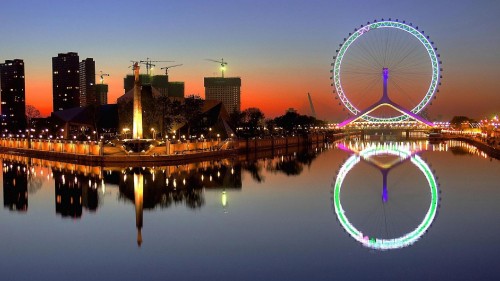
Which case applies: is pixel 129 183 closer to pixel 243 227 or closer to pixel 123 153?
pixel 243 227

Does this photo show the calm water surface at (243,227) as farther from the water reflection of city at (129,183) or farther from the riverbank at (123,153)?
the riverbank at (123,153)

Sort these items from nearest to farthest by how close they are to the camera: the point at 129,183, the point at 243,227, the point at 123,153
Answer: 1. the point at 243,227
2. the point at 129,183
3. the point at 123,153

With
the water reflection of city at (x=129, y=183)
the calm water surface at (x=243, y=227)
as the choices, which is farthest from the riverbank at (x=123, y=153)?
the calm water surface at (x=243, y=227)

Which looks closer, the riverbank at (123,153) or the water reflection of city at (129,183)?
the water reflection of city at (129,183)

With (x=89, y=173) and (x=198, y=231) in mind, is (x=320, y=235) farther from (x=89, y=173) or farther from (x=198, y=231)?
(x=89, y=173)

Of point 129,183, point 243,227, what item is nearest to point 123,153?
point 129,183

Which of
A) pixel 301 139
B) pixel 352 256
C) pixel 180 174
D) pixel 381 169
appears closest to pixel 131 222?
pixel 352 256

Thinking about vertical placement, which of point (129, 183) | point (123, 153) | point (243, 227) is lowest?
point (243, 227)

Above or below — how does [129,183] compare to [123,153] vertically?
below
